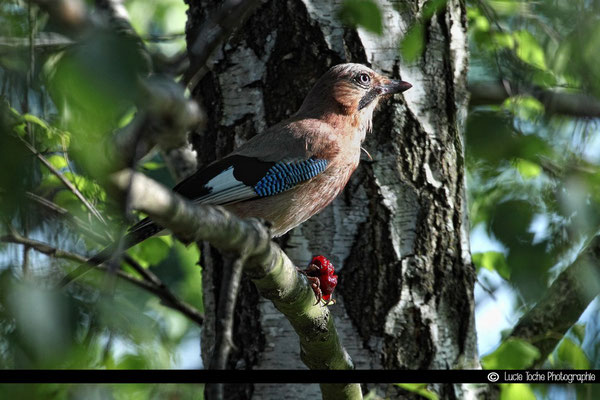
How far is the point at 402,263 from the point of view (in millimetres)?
3150

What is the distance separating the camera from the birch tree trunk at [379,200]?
315cm

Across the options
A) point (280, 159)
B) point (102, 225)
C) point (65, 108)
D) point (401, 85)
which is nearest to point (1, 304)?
point (65, 108)

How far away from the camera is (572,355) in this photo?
3354 mm

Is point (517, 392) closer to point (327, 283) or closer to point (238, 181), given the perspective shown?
point (327, 283)

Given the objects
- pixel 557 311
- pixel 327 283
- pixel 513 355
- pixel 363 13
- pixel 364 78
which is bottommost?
pixel 557 311

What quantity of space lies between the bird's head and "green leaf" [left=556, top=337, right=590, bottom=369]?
4.52 ft

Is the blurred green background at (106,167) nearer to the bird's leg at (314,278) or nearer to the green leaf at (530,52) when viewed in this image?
the green leaf at (530,52)

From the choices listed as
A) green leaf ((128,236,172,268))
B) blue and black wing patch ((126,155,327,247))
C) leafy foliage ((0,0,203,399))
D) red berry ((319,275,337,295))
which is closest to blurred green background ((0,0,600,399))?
leafy foliage ((0,0,203,399))

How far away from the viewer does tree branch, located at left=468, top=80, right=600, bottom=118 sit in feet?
7.60

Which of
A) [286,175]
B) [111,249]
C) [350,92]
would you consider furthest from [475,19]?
[111,249]

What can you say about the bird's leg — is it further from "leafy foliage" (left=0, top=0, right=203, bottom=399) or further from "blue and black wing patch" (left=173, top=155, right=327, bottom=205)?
"leafy foliage" (left=0, top=0, right=203, bottom=399)

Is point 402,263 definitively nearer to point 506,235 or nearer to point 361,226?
point 361,226

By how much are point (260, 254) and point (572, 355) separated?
2.03 metres

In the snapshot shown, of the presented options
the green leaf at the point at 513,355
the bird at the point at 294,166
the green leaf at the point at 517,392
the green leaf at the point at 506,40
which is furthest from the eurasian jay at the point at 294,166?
the green leaf at the point at 517,392
